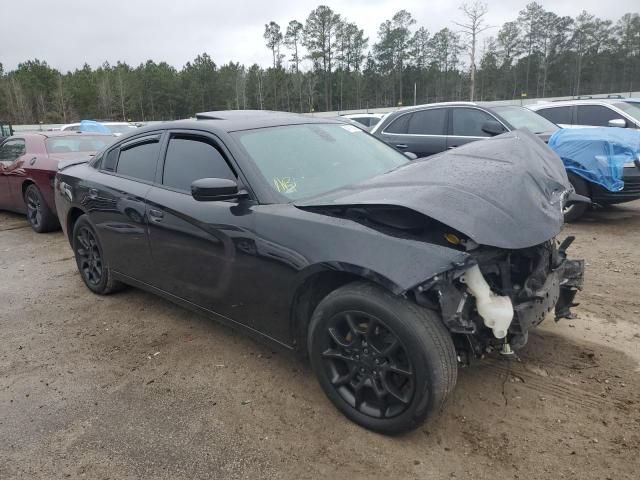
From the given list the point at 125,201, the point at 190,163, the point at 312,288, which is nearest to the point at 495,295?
the point at 312,288

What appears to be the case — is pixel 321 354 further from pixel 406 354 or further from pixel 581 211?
pixel 581 211

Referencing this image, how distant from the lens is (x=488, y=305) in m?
2.28

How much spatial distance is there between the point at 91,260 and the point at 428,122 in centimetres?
591

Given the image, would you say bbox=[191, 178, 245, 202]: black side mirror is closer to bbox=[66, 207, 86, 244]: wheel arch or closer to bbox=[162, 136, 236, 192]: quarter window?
bbox=[162, 136, 236, 192]: quarter window

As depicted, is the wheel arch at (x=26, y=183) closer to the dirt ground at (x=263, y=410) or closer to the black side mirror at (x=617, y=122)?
the dirt ground at (x=263, y=410)

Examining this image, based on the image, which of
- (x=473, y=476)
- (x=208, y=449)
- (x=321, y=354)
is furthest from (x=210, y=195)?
(x=473, y=476)

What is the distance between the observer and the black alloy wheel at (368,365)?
233cm

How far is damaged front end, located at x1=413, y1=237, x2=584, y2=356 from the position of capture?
221 centimetres

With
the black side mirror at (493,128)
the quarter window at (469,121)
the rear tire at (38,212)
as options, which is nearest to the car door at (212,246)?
the rear tire at (38,212)

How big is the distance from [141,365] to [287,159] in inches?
69.3

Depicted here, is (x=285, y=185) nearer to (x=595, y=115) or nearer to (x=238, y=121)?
(x=238, y=121)

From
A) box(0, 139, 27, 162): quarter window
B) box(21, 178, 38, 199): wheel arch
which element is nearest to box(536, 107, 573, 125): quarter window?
box(21, 178, 38, 199): wheel arch

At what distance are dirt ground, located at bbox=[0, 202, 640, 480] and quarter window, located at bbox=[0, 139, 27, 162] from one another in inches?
187

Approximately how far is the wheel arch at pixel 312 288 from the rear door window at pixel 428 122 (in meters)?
6.13
